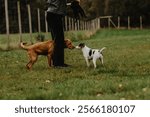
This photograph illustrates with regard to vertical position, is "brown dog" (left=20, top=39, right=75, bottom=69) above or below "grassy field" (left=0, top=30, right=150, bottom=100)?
above

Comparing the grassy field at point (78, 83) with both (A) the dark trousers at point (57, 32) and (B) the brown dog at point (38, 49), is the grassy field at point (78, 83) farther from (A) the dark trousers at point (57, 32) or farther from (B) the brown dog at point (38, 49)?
(A) the dark trousers at point (57, 32)

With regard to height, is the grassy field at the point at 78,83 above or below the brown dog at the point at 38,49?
below

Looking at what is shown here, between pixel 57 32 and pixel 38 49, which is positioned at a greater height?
pixel 57 32

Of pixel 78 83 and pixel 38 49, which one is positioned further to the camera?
pixel 38 49

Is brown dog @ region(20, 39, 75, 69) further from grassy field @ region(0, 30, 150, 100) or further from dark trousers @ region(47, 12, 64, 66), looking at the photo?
grassy field @ region(0, 30, 150, 100)

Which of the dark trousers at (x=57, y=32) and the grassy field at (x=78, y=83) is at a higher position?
the dark trousers at (x=57, y=32)

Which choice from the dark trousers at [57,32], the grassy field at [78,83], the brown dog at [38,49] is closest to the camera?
the grassy field at [78,83]

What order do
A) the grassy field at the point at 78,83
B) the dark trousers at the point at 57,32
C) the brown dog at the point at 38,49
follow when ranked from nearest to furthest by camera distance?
the grassy field at the point at 78,83
the brown dog at the point at 38,49
the dark trousers at the point at 57,32

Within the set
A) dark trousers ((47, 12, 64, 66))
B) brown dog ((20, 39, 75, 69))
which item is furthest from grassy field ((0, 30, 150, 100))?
dark trousers ((47, 12, 64, 66))

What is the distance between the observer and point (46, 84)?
9766 mm

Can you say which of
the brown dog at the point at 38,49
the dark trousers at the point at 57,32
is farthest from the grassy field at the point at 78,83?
the dark trousers at the point at 57,32

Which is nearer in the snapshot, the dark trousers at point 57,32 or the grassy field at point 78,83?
the grassy field at point 78,83

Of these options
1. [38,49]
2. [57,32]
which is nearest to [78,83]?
[38,49]

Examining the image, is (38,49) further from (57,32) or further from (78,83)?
(78,83)
